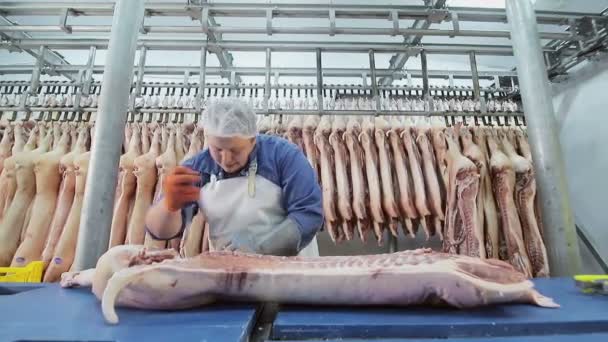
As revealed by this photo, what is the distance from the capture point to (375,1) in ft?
14.3

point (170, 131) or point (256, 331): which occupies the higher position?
point (170, 131)

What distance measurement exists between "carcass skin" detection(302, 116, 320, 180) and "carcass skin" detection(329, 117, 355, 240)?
169mm

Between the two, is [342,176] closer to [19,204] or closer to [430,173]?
[430,173]

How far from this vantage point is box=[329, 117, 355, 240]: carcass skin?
9.73 feet

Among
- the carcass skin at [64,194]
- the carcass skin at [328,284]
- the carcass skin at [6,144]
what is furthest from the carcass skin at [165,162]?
the carcass skin at [328,284]

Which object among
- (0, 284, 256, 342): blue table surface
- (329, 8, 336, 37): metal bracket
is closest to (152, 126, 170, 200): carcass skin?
(329, 8, 336, 37): metal bracket

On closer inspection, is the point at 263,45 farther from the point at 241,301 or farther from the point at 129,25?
the point at 241,301

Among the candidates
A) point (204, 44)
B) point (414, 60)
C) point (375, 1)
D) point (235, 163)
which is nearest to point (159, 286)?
point (235, 163)


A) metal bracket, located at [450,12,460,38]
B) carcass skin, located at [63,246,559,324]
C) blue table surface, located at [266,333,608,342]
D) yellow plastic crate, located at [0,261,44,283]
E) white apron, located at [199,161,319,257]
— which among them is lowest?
yellow plastic crate, located at [0,261,44,283]

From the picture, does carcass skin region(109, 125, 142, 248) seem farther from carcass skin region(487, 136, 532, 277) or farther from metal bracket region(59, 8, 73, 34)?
carcass skin region(487, 136, 532, 277)

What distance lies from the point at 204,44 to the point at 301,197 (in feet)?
6.92

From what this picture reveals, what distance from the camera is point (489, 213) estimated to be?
9.99 ft

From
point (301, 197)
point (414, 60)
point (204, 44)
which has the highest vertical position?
point (414, 60)

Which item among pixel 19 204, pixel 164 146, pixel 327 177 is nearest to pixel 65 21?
pixel 164 146
